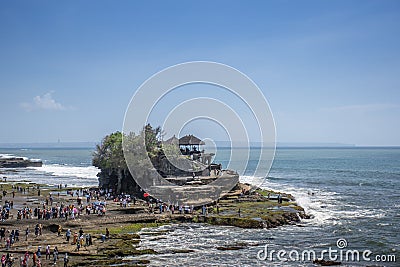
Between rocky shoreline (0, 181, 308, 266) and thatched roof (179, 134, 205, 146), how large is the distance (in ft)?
31.7

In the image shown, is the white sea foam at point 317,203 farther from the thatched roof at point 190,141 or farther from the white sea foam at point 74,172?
the white sea foam at point 74,172

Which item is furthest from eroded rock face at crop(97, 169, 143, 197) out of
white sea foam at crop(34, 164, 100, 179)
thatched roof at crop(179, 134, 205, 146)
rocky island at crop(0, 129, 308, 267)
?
white sea foam at crop(34, 164, 100, 179)

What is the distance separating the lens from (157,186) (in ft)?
182

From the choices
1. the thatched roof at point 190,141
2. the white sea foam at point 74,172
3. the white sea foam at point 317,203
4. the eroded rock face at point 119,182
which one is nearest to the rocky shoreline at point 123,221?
the white sea foam at point 317,203

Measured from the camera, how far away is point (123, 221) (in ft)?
142

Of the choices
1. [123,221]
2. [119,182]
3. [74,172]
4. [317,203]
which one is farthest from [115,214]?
[74,172]

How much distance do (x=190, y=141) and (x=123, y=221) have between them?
83.3 ft

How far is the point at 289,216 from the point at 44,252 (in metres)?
26.7

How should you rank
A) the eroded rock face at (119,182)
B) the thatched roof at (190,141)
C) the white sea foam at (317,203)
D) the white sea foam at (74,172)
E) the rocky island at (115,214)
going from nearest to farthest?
the rocky island at (115,214) < the white sea foam at (317,203) < the eroded rock face at (119,182) < the thatched roof at (190,141) < the white sea foam at (74,172)

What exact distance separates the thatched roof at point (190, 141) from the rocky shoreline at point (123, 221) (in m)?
9.65

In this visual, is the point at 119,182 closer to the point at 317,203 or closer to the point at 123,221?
the point at 123,221

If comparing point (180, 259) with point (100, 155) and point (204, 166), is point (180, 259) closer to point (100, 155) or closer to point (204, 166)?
point (204, 166)

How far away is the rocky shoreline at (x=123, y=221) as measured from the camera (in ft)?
105

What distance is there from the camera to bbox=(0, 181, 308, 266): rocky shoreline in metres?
32.2
